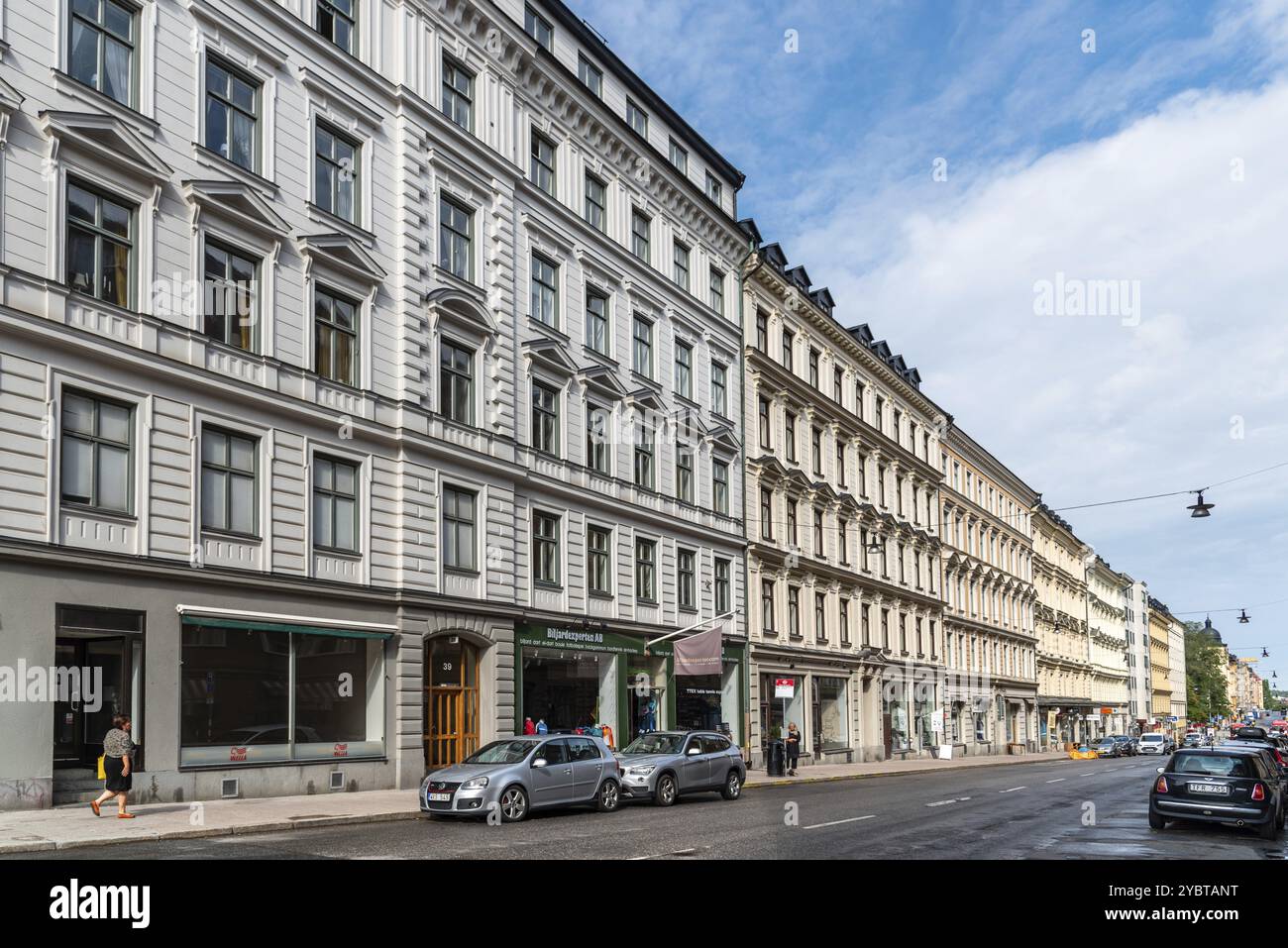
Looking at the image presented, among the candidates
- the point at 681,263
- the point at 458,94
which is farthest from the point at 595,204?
the point at 458,94

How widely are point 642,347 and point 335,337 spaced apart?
50.5 feet

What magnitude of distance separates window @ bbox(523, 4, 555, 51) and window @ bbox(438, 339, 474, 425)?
33.4ft

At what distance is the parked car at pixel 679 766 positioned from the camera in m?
26.0

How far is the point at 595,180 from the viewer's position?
3934cm

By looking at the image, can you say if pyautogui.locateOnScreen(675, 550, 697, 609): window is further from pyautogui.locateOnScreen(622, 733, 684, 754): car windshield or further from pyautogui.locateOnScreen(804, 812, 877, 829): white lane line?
pyautogui.locateOnScreen(804, 812, 877, 829): white lane line

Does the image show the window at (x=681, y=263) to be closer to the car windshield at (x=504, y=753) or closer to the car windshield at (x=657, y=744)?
the car windshield at (x=657, y=744)

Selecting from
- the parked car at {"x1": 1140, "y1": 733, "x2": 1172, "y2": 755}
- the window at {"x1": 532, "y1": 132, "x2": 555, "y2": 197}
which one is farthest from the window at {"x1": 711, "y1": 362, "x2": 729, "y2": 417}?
the parked car at {"x1": 1140, "y1": 733, "x2": 1172, "y2": 755}

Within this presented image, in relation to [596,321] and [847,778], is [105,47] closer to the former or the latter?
[596,321]

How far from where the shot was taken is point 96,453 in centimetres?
2158

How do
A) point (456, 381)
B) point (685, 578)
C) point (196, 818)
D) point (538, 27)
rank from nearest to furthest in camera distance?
1. point (196, 818)
2. point (456, 381)
3. point (538, 27)
4. point (685, 578)
